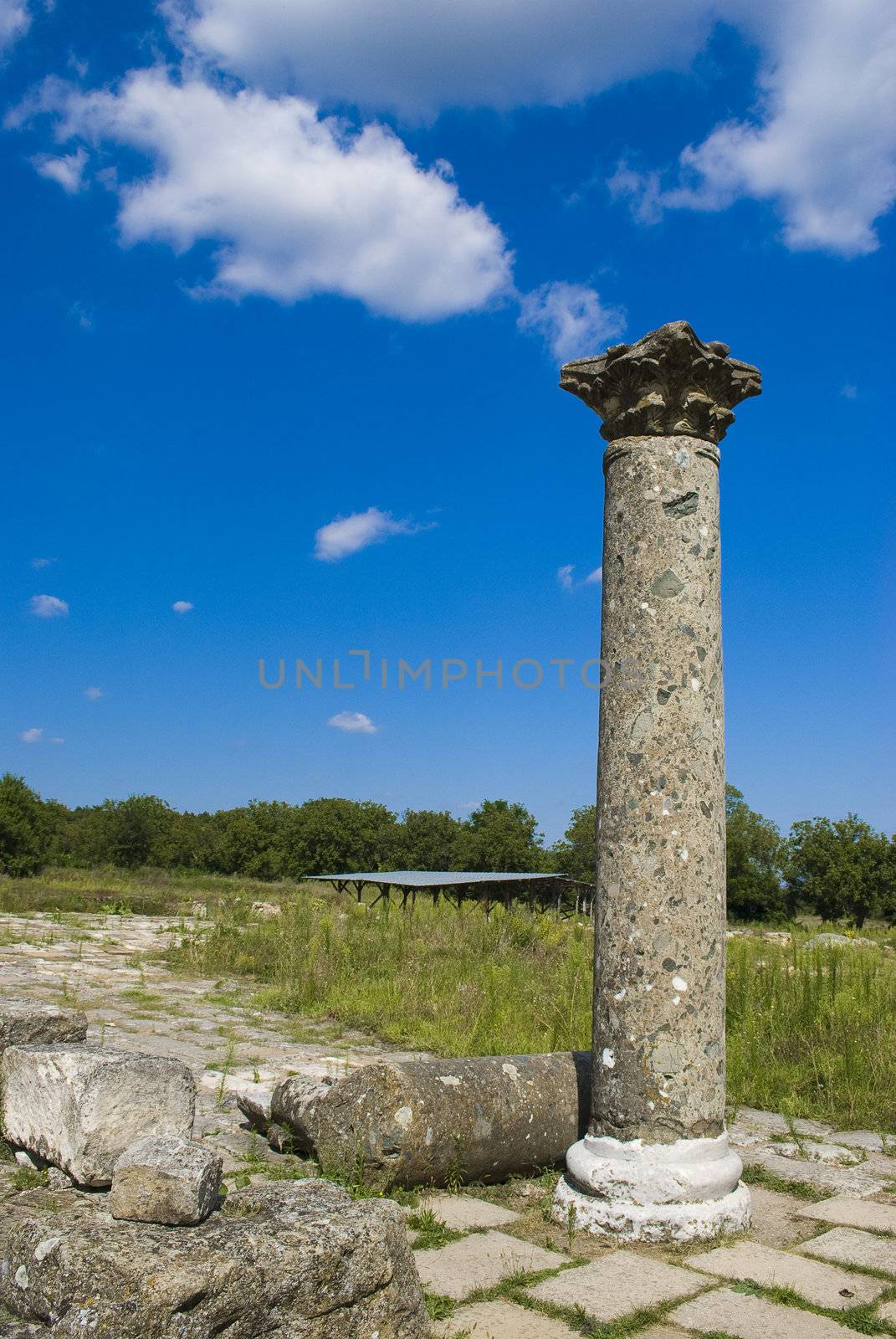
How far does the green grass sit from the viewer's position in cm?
662

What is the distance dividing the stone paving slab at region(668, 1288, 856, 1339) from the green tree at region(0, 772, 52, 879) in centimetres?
3904

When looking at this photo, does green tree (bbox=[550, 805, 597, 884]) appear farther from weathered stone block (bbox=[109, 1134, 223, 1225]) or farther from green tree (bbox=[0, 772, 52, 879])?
weathered stone block (bbox=[109, 1134, 223, 1225])

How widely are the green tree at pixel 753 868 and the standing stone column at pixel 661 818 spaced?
43888mm

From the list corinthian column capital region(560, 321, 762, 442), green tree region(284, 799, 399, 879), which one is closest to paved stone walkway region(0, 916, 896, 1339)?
corinthian column capital region(560, 321, 762, 442)

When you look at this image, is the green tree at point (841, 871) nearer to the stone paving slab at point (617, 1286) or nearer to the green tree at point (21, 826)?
the green tree at point (21, 826)

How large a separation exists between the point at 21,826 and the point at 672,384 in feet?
136

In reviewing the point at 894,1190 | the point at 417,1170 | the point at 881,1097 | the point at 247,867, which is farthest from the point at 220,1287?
the point at 247,867

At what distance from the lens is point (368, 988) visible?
938 centimetres

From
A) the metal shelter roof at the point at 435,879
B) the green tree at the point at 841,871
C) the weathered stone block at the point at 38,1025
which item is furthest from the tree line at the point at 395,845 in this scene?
the weathered stone block at the point at 38,1025

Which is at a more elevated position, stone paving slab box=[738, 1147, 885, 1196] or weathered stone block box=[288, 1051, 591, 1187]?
weathered stone block box=[288, 1051, 591, 1187]

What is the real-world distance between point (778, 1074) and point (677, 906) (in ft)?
10.7

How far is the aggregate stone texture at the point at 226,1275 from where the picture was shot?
7.68ft

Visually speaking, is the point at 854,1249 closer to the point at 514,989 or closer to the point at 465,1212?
the point at 465,1212

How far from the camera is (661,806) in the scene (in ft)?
14.1
